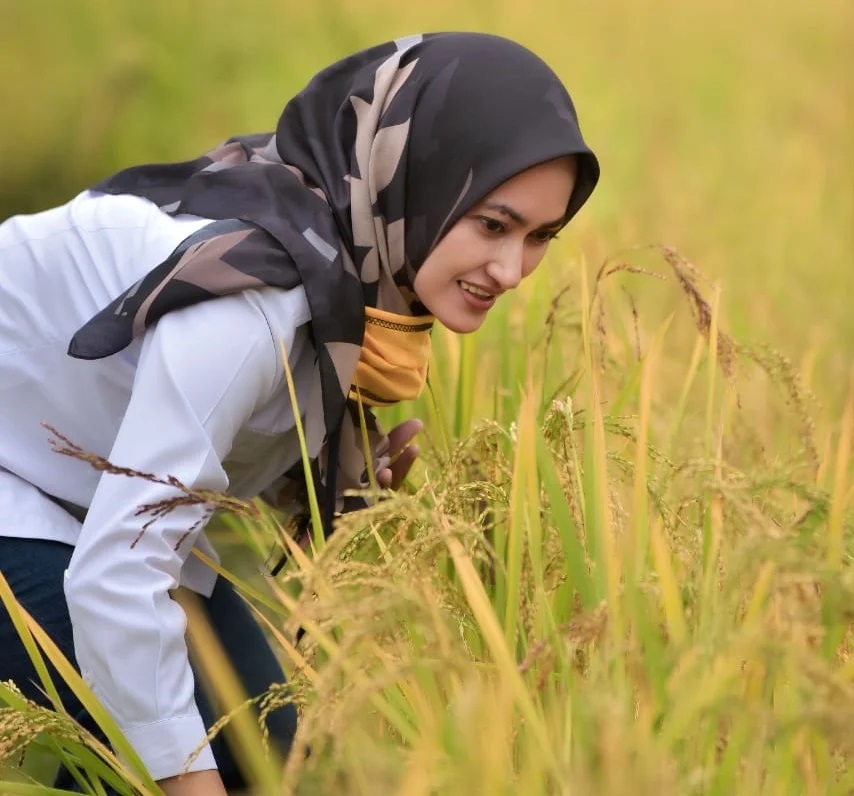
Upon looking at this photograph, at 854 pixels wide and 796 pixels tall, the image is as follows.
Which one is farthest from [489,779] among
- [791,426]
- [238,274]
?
[791,426]

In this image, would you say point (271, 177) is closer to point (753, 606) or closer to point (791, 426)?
point (753, 606)

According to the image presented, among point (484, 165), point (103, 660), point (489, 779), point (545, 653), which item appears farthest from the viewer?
point (484, 165)

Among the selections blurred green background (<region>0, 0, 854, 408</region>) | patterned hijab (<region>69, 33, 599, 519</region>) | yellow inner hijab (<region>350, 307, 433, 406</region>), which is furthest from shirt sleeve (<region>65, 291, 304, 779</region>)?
blurred green background (<region>0, 0, 854, 408</region>)

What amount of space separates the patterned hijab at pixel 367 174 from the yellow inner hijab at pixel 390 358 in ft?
0.11

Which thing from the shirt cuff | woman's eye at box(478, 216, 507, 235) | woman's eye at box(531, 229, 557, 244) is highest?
woman's eye at box(478, 216, 507, 235)

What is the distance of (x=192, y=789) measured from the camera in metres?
1.43

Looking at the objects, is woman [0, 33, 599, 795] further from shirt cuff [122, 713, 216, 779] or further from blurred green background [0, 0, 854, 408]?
blurred green background [0, 0, 854, 408]

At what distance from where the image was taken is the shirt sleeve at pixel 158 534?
1377 mm

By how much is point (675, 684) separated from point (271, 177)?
882 millimetres

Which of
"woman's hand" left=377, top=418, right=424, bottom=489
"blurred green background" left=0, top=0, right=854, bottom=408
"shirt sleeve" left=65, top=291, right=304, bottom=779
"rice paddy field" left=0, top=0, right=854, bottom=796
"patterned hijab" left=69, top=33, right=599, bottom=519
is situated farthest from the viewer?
"blurred green background" left=0, top=0, right=854, bottom=408

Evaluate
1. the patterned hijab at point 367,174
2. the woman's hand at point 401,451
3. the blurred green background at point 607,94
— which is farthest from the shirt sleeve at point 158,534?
the blurred green background at point 607,94

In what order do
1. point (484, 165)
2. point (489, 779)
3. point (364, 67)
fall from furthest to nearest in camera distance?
point (364, 67), point (484, 165), point (489, 779)

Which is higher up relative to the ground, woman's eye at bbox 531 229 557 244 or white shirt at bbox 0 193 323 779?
woman's eye at bbox 531 229 557 244

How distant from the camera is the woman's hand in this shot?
2.00m
